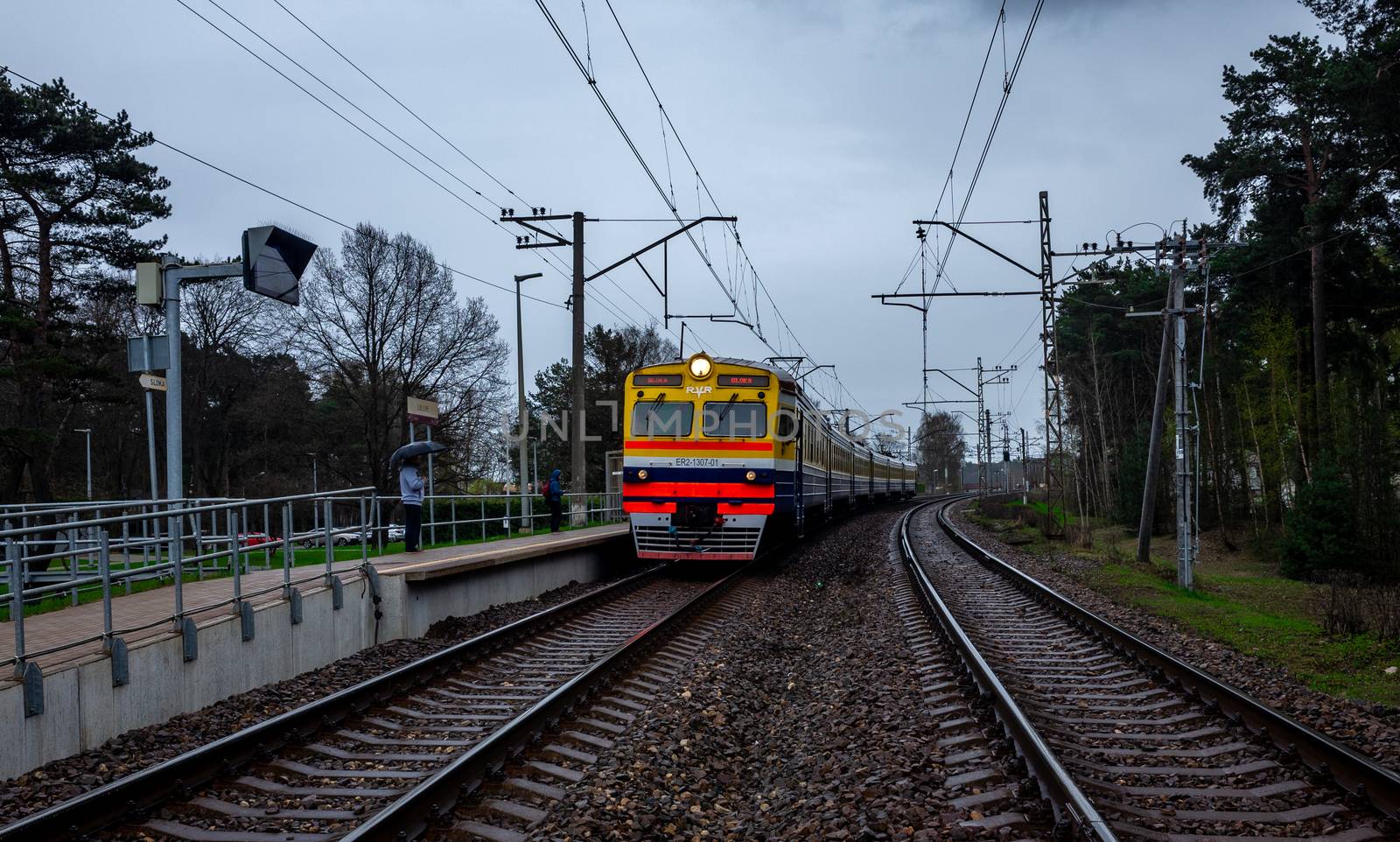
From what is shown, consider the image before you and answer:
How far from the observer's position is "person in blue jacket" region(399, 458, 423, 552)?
506 inches

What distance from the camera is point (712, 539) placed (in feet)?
53.1

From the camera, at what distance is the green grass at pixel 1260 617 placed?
9016 millimetres

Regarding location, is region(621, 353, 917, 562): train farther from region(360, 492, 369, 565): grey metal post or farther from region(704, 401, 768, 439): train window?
region(360, 492, 369, 565): grey metal post

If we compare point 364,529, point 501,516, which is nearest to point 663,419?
point 364,529

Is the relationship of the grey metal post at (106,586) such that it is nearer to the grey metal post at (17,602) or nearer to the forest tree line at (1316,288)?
the grey metal post at (17,602)

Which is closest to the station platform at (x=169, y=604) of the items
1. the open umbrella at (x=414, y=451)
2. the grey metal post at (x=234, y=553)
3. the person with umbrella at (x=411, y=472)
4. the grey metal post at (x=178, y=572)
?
the grey metal post at (x=178, y=572)

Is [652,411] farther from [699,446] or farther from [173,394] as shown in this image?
[173,394]

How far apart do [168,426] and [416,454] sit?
275 centimetres

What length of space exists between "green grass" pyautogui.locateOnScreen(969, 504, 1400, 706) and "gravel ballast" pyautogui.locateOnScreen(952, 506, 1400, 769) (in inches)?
10.1

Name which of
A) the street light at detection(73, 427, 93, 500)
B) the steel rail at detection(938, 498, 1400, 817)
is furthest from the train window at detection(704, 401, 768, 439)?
the street light at detection(73, 427, 93, 500)

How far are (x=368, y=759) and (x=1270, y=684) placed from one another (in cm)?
653

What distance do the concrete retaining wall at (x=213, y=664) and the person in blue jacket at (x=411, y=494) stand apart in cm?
131

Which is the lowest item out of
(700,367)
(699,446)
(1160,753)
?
(1160,753)

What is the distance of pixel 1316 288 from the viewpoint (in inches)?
978
